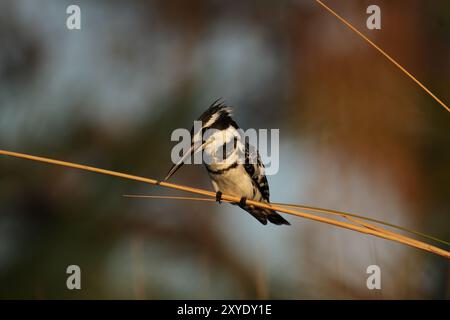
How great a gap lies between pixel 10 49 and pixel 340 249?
2.64 m

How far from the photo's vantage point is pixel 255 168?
368cm

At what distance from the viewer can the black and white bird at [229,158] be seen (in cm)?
346

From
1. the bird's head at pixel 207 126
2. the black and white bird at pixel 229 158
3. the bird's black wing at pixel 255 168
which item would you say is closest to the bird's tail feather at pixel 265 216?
the black and white bird at pixel 229 158

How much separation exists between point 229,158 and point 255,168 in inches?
7.1

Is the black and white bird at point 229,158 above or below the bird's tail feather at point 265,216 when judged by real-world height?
above

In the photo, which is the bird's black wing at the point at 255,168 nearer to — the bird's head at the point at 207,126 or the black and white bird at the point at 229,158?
the black and white bird at the point at 229,158

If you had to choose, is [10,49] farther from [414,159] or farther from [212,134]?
[414,159]

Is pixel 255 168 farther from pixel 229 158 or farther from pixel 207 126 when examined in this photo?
pixel 207 126

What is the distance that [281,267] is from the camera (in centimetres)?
275

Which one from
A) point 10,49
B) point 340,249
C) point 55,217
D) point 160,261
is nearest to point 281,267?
point 340,249

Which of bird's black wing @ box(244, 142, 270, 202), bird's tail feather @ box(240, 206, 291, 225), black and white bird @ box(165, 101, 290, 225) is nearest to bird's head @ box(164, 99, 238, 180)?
black and white bird @ box(165, 101, 290, 225)

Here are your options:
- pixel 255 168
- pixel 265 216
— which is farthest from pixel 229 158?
pixel 265 216
